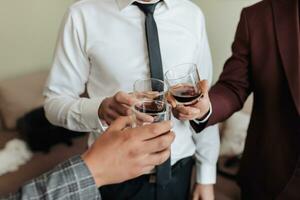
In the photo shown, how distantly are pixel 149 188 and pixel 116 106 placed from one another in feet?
1.28

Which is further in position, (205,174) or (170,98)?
(205,174)

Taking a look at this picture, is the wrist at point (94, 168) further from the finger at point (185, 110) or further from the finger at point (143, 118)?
the finger at point (185, 110)

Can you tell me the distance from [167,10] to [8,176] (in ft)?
4.26

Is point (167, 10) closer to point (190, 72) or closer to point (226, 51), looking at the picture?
point (190, 72)

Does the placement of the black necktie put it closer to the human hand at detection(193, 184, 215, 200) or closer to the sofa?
the human hand at detection(193, 184, 215, 200)

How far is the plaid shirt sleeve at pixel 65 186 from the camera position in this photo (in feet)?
2.46

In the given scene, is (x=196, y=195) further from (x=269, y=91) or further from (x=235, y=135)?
(x=235, y=135)

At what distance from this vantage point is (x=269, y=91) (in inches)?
46.4

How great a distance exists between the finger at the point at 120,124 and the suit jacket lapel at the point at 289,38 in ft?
1.79

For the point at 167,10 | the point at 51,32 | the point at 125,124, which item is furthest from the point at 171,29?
the point at 51,32

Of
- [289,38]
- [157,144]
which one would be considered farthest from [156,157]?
[289,38]

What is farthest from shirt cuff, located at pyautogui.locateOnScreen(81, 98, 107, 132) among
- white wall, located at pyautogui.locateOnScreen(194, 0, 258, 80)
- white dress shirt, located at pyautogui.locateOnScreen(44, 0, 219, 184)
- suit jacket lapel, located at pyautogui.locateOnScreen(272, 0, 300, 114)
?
white wall, located at pyautogui.locateOnScreen(194, 0, 258, 80)

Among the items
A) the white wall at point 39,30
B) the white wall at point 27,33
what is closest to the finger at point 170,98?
the white wall at point 39,30

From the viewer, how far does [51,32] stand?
2654mm
